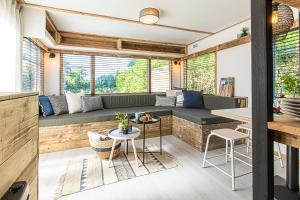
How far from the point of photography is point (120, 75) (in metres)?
4.93

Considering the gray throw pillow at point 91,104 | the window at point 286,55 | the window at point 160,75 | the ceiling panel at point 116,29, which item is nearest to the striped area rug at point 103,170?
the gray throw pillow at point 91,104

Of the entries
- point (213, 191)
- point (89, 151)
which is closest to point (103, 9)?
point (89, 151)

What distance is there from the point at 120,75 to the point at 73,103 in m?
1.77

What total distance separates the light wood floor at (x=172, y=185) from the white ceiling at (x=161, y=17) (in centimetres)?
243

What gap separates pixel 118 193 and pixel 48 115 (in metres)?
2.13

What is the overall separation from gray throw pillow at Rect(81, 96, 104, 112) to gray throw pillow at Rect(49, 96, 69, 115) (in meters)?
0.35

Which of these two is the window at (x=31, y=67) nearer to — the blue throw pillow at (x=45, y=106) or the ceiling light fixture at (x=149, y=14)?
the blue throw pillow at (x=45, y=106)

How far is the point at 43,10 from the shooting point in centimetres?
280

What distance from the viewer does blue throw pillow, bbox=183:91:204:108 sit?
4137 mm

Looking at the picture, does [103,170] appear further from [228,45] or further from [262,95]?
[228,45]

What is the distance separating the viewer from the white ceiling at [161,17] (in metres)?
2.69

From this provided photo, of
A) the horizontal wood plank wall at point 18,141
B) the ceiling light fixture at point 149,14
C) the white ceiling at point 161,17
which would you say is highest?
the white ceiling at point 161,17

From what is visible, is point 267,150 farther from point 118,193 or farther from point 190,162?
point 190,162

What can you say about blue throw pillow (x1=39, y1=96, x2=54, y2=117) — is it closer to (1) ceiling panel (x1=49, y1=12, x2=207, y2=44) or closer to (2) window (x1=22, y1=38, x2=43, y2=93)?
(2) window (x1=22, y1=38, x2=43, y2=93)
